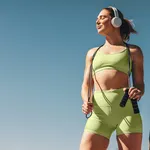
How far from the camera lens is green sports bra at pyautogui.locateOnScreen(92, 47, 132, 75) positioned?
210 inches

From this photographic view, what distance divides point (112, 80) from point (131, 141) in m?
0.94

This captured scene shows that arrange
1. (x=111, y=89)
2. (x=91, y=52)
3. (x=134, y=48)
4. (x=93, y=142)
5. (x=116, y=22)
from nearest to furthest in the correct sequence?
(x=93, y=142)
(x=111, y=89)
(x=134, y=48)
(x=116, y=22)
(x=91, y=52)

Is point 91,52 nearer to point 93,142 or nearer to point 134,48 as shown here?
point 134,48

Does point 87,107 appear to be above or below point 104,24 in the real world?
below

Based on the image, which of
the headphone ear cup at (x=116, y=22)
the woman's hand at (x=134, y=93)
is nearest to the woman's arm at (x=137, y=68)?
the woman's hand at (x=134, y=93)

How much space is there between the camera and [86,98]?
17.7 ft

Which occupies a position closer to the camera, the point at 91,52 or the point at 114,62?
the point at 114,62

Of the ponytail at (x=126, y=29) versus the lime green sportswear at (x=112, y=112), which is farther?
the ponytail at (x=126, y=29)

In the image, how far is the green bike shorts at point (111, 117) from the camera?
5055mm

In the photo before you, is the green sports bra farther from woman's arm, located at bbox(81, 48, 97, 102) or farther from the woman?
woman's arm, located at bbox(81, 48, 97, 102)

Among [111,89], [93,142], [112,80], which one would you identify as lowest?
[93,142]

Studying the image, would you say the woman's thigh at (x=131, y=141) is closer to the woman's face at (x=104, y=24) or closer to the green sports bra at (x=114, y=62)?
the green sports bra at (x=114, y=62)

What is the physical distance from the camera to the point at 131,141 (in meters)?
4.93

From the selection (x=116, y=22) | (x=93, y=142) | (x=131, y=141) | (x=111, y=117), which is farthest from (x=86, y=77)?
(x=131, y=141)
